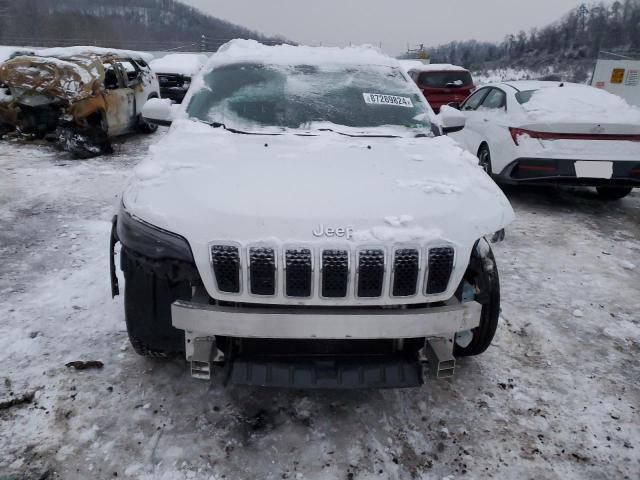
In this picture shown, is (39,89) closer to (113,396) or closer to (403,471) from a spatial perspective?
(113,396)

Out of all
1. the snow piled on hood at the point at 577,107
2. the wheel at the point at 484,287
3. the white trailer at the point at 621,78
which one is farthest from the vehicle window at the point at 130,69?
the white trailer at the point at 621,78

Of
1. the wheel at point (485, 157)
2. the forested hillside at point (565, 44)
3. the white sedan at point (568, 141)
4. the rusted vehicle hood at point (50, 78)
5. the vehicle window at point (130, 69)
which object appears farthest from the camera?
the forested hillside at point (565, 44)

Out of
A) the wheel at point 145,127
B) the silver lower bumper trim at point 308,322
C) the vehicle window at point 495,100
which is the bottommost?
the wheel at point 145,127

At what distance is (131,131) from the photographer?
10383 millimetres

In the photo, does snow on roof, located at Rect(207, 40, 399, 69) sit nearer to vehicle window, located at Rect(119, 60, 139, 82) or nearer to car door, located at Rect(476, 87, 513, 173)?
car door, located at Rect(476, 87, 513, 173)

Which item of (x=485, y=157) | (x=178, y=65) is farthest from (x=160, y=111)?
(x=178, y=65)

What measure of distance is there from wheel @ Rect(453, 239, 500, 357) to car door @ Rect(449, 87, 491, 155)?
4772 millimetres

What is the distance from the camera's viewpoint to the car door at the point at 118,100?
9.22 meters

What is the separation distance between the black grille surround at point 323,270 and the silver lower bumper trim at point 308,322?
7 cm

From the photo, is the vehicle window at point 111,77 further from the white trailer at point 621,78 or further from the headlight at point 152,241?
the white trailer at point 621,78

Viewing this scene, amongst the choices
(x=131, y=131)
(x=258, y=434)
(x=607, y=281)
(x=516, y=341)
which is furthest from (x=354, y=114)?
(x=131, y=131)

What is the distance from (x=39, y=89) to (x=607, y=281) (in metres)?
8.94

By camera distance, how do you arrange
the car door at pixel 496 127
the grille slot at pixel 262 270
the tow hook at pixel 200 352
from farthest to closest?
1. the car door at pixel 496 127
2. the tow hook at pixel 200 352
3. the grille slot at pixel 262 270

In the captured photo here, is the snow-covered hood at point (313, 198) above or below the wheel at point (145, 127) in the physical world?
above
